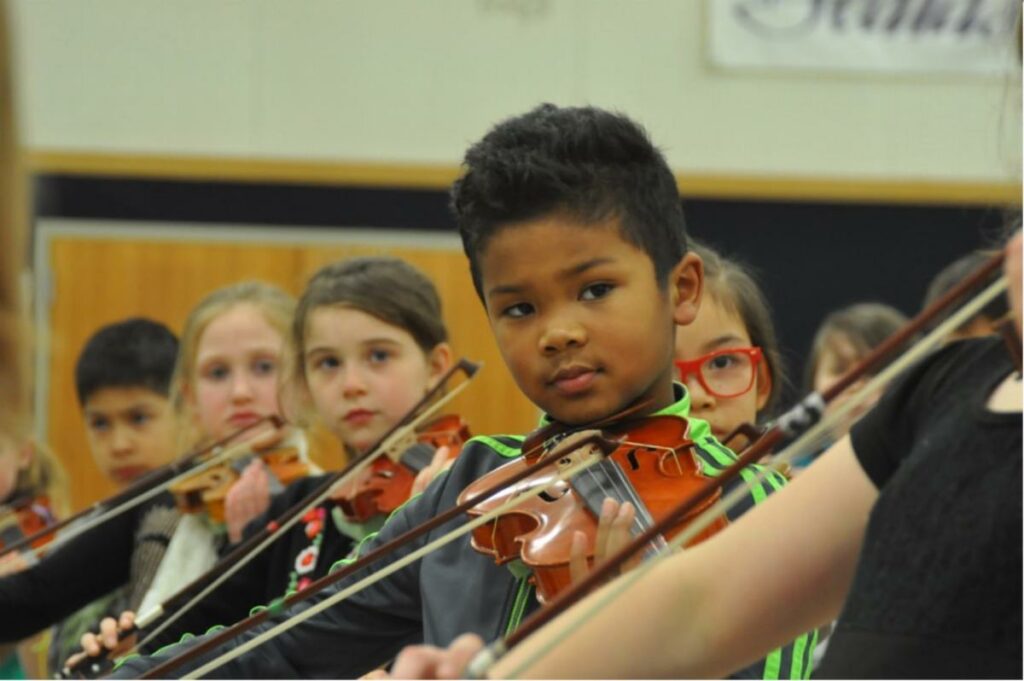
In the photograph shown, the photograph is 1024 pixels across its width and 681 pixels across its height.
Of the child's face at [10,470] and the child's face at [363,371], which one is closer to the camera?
the child's face at [363,371]

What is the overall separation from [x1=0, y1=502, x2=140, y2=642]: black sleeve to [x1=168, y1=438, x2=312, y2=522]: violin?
0.18m

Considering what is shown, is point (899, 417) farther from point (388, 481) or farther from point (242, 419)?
point (242, 419)

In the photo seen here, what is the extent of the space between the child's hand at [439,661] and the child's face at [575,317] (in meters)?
0.63

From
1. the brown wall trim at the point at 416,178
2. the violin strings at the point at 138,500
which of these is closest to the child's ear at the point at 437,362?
the violin strings at the point at 138,500

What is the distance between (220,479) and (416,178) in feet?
11.4

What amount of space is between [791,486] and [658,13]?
215 inches

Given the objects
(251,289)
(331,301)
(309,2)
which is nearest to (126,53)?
(309,2)

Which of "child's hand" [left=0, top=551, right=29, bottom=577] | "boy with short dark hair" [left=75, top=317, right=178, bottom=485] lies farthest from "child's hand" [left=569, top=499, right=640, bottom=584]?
"boy with short dark hair" [left=75, top=317, right=178, bottom=485]

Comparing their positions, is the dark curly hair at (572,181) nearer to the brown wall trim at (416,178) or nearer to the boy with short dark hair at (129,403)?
the boy with short dark hair at (129,403)

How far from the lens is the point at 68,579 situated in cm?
298

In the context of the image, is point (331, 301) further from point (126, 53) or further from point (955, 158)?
point (955, 158)

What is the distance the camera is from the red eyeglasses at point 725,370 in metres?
2.22

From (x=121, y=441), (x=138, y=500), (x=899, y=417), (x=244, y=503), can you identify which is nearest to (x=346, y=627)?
(x=899, y=417)

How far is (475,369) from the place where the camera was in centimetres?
232
